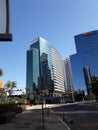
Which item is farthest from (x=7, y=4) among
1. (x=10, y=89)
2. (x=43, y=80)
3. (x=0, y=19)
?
(x=10, y=89)

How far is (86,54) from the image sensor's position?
16938cm

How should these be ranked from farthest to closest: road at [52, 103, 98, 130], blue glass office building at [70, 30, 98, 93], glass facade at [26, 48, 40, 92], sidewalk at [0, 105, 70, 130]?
1. glass facade at [26, 48, 40, 92]
2. blue glass office building at [70, 30, 98, 93]
3. road at [52, 103, 98, 130]
4. sidewalk at [0, 105, 70, 130]

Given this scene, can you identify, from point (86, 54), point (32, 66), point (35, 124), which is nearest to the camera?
point (35, 124)

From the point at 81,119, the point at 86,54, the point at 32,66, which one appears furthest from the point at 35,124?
the point at 32,66

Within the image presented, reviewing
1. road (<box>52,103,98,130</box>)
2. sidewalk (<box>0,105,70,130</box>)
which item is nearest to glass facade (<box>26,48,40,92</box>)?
road (<box>52,103,98,130</box>)

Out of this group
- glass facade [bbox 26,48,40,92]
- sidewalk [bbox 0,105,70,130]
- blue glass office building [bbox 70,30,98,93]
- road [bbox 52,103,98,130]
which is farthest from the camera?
glass facade [bbox 26,48,40,92]

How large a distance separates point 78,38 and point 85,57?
1899 centimetres

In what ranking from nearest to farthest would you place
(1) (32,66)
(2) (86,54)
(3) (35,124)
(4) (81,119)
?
(3) (35,124) → (4) (81,119) → (2) (86,54) → (1) (32,66)

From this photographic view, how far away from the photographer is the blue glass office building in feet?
539

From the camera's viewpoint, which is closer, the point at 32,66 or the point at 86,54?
the point at 86,54

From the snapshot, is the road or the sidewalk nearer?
the sidewalk

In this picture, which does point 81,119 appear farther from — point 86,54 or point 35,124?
point 86,54

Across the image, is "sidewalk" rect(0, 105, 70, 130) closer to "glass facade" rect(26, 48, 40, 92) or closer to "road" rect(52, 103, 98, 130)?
"road" rect(52, 103, 98, 130)

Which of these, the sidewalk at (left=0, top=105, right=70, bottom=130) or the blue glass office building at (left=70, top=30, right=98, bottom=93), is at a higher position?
the blue glass office building at (left=70, top=30, right=98, bottom=93)
